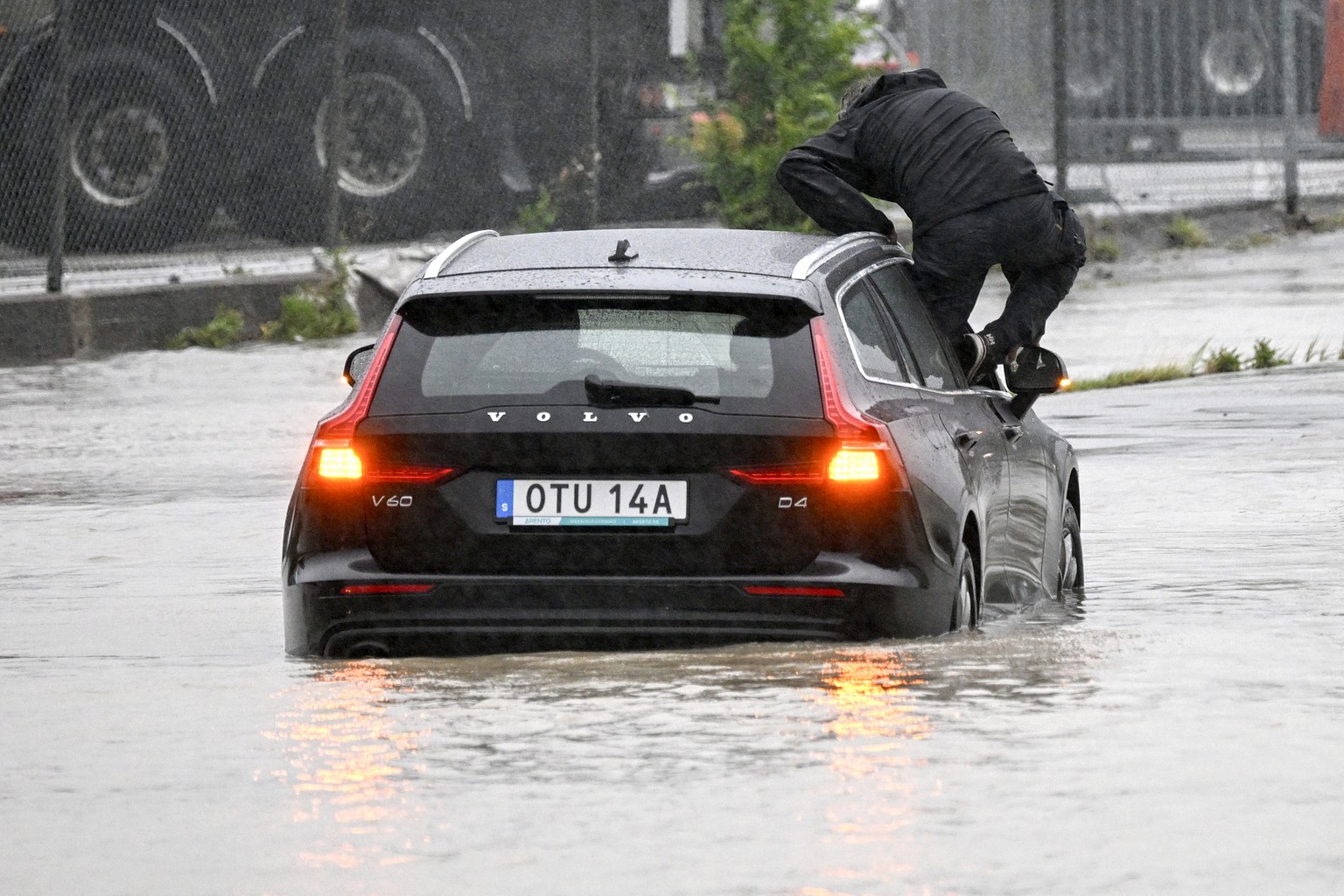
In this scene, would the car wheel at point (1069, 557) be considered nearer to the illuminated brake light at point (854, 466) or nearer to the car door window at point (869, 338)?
the car door window at point (869, 338)

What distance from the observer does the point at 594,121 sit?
20344mm

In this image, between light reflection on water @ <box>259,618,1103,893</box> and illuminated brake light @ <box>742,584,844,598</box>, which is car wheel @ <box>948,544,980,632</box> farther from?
illuminated brake light @ <box>742,584,844,598</box>

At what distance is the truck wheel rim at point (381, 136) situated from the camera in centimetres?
1948

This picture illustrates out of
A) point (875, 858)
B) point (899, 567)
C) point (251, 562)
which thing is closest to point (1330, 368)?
point (251, 562)

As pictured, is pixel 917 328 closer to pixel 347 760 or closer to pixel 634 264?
pixel 634 264

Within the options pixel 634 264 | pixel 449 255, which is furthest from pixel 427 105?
pixel 634 264

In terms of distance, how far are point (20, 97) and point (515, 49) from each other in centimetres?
393

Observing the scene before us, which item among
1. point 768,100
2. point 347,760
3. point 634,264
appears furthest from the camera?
point 768,100

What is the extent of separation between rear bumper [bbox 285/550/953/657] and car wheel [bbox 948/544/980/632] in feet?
0.85

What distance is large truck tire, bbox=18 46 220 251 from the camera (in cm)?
1828

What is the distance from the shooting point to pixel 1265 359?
15867 mm

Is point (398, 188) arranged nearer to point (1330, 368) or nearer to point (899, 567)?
point (1330, 368)

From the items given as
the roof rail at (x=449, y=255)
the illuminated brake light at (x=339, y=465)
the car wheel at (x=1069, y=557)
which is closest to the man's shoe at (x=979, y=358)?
the car wheel at (x=1069, y=557)

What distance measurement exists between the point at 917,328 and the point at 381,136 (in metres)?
12.2
